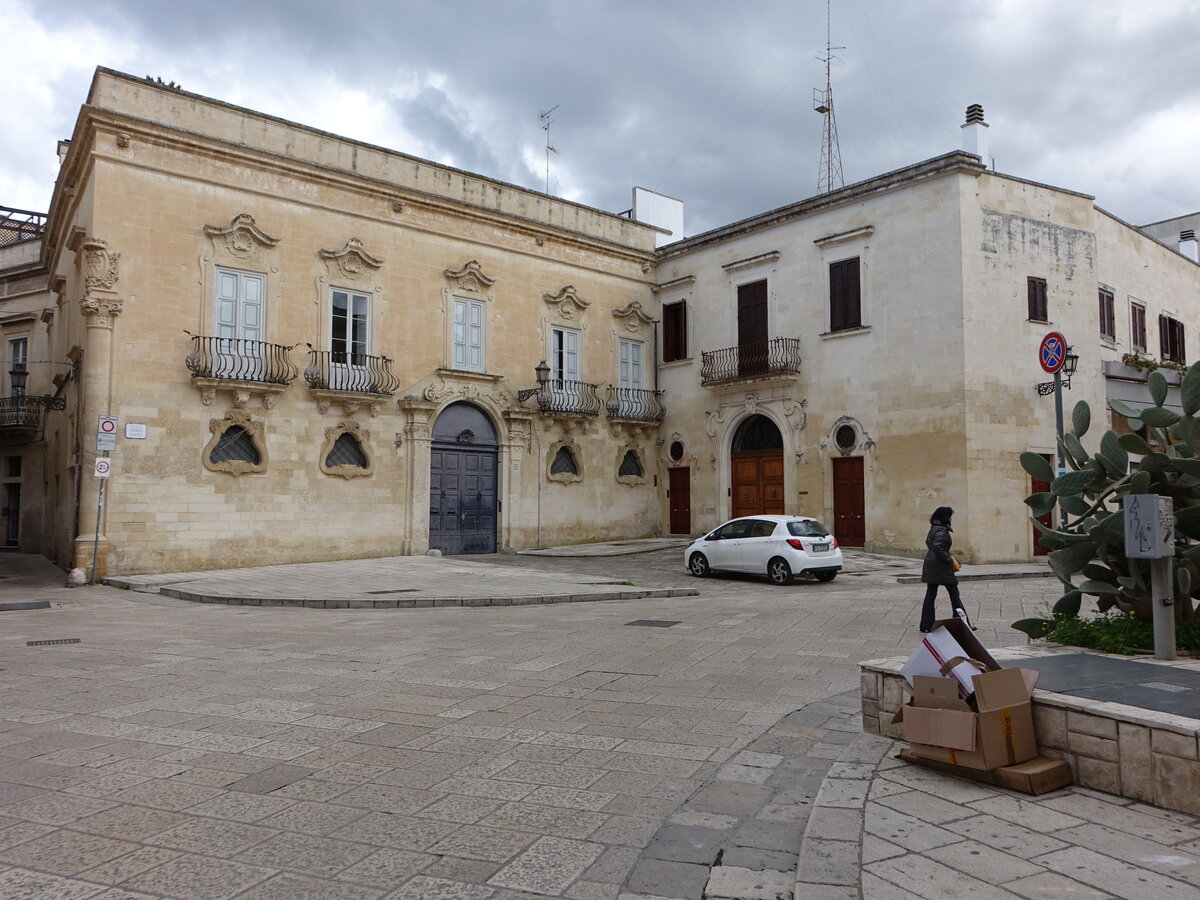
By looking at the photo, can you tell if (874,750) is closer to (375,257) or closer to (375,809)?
(375,809)

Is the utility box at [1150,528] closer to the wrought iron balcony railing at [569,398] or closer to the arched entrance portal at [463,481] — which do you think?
the arched entrance portal at [463,481]

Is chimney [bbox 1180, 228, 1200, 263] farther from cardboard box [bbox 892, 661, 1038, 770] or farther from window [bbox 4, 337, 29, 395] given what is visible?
window [bbox 4, 337, 29, 395]

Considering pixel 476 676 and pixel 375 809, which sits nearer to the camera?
pixel 375 809

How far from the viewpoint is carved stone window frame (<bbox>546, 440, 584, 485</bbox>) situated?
25.1 meters

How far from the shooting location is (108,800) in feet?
14.5

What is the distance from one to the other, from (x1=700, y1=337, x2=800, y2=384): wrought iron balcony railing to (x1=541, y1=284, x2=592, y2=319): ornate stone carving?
3.94 metres

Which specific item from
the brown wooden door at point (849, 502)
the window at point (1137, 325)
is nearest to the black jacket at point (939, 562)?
the brown wooden door at point (849, 502)

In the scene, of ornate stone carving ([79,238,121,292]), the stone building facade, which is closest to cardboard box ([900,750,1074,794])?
the stone building facade

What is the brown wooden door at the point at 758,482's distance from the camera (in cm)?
2473

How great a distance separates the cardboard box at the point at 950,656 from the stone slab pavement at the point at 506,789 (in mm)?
523

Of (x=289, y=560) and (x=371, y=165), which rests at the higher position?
(x=371, y=165)

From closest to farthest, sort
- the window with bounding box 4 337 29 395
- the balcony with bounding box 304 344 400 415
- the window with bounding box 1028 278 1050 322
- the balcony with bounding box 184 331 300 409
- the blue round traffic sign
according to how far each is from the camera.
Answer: the blue round traffic sign
the balcony with bounding box 184 331 300 409
the balcony with bounding box 304 344 400 415
the window with bounding box 1028 278 1050 322
the window with bounding box 4 337 29 395

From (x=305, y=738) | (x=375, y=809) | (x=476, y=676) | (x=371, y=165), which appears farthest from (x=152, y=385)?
(x=375, y=809)

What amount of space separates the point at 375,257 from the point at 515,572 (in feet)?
28.9
